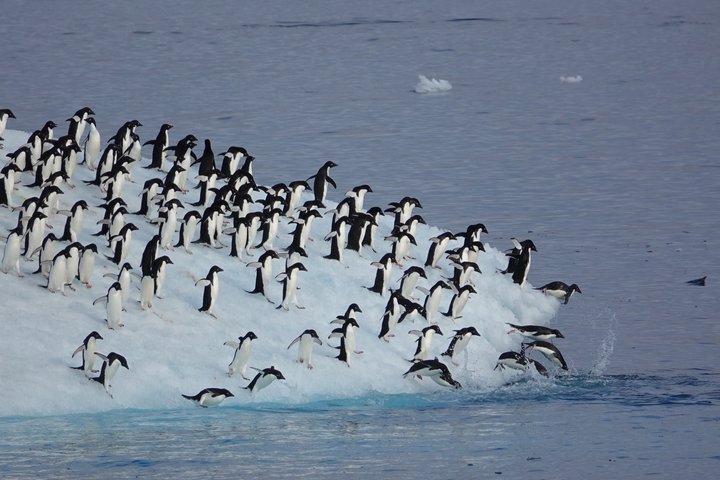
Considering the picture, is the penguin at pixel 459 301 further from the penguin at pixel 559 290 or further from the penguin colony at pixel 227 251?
the penguin at pixel 559 290

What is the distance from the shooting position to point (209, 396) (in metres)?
14.8

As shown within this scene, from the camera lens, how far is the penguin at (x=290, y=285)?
55.1 feet

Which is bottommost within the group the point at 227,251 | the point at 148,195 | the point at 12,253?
the point at 12,253

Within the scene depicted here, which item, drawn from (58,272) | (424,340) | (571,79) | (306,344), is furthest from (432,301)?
(571,79)

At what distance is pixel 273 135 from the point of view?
133ft

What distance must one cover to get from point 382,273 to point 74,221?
3.83 metres

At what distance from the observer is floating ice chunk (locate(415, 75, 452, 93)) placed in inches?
1971

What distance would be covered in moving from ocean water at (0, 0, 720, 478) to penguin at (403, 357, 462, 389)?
7.4 inches

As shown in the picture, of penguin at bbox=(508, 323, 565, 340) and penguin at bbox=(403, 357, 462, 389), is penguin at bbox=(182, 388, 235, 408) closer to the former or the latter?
penguin at bbox=(403, 357, 462, 389)

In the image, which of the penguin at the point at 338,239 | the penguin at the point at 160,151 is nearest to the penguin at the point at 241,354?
the penguin at the point at 338,239

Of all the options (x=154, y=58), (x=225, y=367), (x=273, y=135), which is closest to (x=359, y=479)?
(x=225, y=367)

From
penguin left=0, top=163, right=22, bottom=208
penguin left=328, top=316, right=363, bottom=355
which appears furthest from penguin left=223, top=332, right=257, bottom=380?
penguin left=0, top=163, right=22, bottom=208

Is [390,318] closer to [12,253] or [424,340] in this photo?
[424,340]

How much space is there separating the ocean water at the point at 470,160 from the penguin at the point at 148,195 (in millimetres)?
4552
